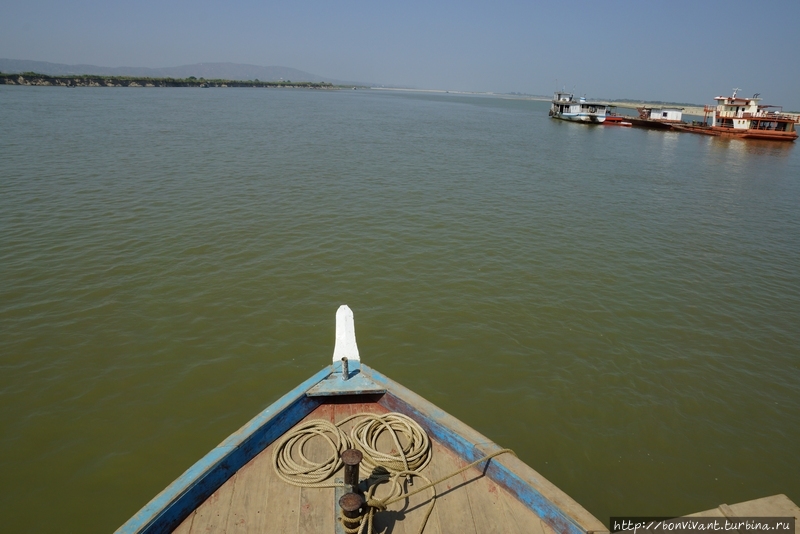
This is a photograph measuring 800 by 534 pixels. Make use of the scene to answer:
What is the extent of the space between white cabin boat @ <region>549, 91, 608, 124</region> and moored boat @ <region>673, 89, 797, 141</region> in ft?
37.5

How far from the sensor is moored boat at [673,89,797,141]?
48.0 m

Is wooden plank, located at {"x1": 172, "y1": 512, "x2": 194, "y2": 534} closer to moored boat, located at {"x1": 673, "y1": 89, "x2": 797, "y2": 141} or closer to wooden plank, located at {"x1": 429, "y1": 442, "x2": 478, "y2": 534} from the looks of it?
wooden plank, located at {"x1": 429, "y1": 442, "x2": 478, "y2": 534}

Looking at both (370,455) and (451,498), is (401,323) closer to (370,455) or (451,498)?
(370,455)

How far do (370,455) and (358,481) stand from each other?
2.25 ft

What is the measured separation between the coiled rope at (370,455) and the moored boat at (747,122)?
59805 millimetres

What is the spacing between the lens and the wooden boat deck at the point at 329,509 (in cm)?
412

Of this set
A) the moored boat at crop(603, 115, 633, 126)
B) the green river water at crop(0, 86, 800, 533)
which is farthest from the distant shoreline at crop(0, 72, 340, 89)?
the moored boat at crop(603, 115, 633, 126)

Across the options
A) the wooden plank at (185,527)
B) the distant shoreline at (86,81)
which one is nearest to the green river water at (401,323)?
the wooden plank at (185,527)

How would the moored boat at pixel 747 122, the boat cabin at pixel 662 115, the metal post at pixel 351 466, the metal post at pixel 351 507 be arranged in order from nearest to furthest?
the metal post at pixel 351 507, the metal post at pixel 351 466, the moored boat at pixel 747 122, the boat cabin at pixel 662 115

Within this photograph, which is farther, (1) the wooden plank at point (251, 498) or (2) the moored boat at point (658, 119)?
(2) the moored boat at point (658, 119)

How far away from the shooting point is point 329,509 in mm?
4277

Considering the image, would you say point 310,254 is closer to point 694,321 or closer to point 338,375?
point 338,375

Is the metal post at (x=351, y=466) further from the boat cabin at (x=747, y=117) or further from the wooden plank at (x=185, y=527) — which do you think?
the boat cabin at (x=747, y=117)

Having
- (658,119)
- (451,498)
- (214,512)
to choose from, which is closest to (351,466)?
(451,498)
